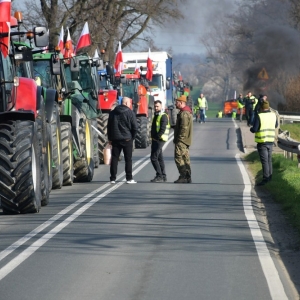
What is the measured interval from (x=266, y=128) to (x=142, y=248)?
9.53 meters

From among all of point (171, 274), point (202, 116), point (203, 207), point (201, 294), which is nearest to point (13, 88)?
point (203, 207)

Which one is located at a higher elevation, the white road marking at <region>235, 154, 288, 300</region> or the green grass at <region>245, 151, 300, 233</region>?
the white road marking at <region>235, 154, 288, 300</region>

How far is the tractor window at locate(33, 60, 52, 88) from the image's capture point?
822 inches

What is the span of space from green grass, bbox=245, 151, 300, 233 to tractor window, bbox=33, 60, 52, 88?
478 centimetres

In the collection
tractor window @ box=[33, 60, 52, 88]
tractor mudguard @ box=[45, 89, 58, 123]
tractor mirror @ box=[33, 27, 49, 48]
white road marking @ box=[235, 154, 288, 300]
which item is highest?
tractor mirror @ box=[33, 27, 49, 48]

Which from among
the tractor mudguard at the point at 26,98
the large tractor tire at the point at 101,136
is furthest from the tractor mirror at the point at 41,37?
the large tractor tire at the point at 101,136

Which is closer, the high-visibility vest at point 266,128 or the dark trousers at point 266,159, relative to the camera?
the dark trousers at point 266,159

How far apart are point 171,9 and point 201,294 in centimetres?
4828

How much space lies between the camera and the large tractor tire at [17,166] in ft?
45.5

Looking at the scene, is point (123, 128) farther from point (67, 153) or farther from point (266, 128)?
point (266, 128)

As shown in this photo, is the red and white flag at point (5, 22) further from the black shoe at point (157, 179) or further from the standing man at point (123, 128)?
the black shoe at point (157, 179)

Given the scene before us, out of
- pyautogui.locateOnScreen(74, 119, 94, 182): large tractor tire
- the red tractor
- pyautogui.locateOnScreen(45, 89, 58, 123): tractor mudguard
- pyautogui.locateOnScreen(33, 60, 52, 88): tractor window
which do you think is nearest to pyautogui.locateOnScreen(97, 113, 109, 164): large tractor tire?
pyautogui.locateOnScreen(74, 119, 94, 182): large tractor tire

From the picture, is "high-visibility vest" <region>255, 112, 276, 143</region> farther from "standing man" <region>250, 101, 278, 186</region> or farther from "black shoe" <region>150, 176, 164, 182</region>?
"black shoe" <region>150, 176, 164, 182</region>

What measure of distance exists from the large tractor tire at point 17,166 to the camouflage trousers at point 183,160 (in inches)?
268
